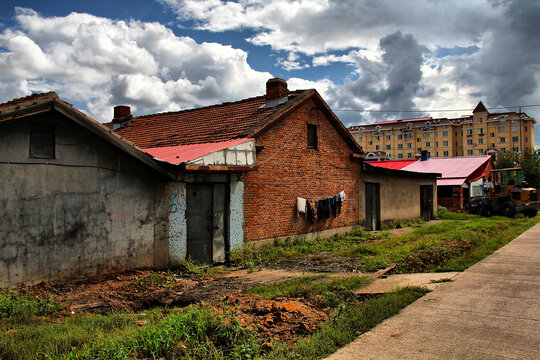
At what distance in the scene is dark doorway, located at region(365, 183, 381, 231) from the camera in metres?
18.5

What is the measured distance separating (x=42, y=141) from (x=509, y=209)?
2602 cm

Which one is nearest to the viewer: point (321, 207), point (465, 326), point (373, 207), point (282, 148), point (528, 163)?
point (465, 326)

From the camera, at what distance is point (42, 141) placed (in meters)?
7.85

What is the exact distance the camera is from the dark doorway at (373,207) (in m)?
18.5

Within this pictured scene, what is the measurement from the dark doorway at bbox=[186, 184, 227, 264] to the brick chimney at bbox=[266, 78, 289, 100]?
15.6 feet

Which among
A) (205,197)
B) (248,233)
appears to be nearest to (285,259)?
(248,233)

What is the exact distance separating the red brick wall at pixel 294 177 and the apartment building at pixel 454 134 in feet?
214

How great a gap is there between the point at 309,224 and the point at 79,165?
839 centimetres

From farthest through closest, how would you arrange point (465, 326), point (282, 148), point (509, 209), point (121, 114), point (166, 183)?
point (509, 209), point (121, 114), point (282, 148), point (166, 183), point (465, 326)

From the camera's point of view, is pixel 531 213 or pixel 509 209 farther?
pixel 531 213

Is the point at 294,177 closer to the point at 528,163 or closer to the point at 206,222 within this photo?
the point at 206,222

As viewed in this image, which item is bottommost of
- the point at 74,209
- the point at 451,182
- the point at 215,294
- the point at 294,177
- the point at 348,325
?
the point at 215,294

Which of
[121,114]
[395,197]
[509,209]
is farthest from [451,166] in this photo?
[121,114]

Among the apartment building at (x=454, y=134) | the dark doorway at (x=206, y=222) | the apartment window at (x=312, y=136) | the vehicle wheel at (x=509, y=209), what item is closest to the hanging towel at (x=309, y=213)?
the apartment window at (x=312, y=136)
